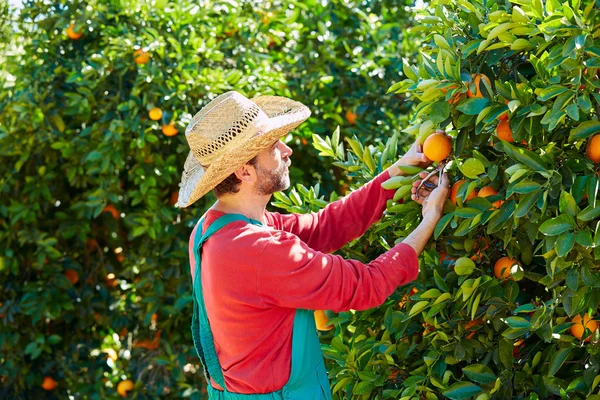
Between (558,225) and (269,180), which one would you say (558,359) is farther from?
(269,180)

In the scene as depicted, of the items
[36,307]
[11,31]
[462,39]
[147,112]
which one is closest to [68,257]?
[36,307]

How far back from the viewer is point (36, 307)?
4023 mm

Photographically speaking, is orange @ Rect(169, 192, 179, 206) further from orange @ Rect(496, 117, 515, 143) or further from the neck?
orange @ Rect(496, 117, 515, 143)

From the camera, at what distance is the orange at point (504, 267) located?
1976 mm

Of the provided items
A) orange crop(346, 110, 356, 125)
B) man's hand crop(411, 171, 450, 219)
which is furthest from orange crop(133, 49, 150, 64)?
man's hand crop(411, 171, 450, 219)

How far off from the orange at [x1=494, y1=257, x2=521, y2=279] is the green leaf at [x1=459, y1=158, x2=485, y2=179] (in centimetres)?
22

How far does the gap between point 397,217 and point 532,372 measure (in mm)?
494

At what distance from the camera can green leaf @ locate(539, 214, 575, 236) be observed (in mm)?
1725

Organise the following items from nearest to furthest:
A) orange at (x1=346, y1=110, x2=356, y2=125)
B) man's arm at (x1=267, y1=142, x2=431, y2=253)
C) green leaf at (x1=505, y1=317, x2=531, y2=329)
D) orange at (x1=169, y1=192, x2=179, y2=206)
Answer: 1. green leaf at (x1=505, y1=317, x2=531, y2=329)
2. man's arm at (x1=267, y1=142, x2=431, y2=253)
3. orange at (x1=169, y1=192, x2=179, y2=206)
4. orange at (x1=346, y1=110, x2=356, y2=125)

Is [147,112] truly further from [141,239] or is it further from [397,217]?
[397,217]

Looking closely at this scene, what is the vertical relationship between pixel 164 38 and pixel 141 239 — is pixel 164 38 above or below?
above

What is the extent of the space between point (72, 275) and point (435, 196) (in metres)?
2.68

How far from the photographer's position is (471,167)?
1908 mm

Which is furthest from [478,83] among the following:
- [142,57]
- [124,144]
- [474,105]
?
[124,144]
